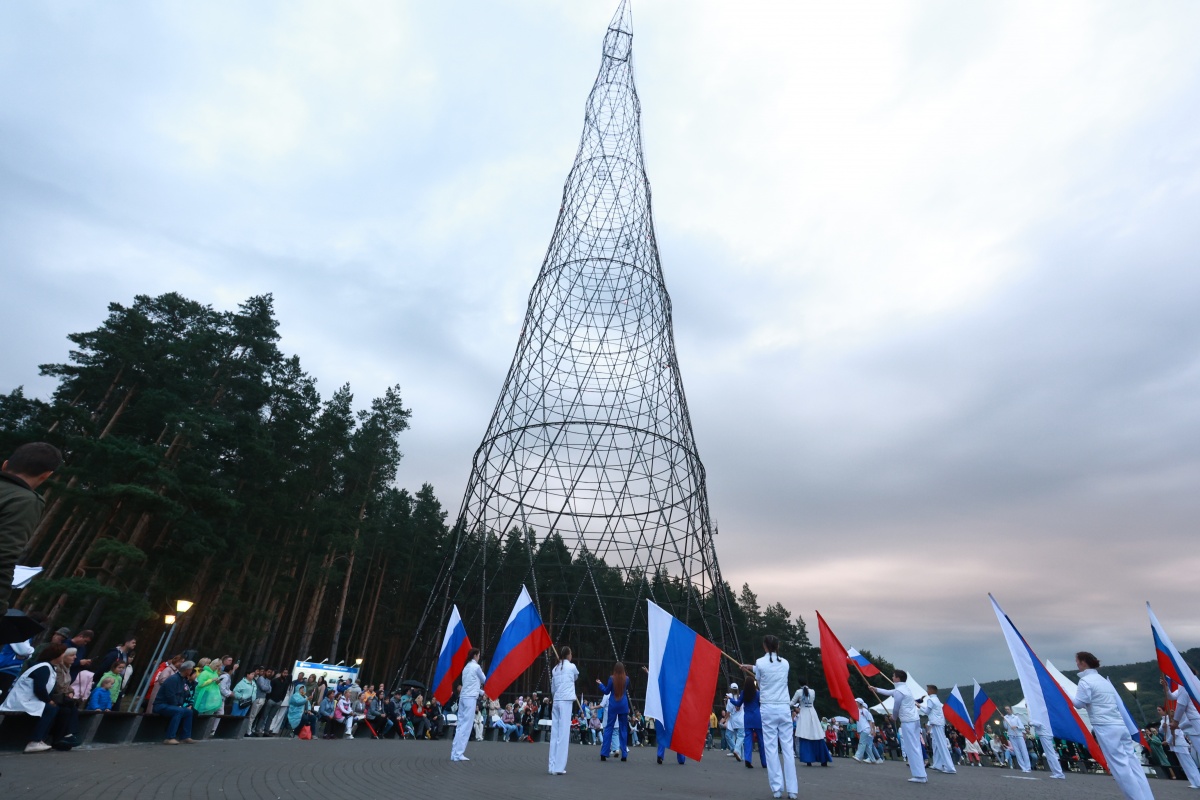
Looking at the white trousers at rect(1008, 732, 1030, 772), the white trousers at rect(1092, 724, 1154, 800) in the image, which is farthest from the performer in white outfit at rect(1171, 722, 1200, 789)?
the white trousers at rect(1008, 732, 1030, 772)

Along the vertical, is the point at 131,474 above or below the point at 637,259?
below

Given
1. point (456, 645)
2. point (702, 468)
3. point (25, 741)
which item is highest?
point (702, 468)

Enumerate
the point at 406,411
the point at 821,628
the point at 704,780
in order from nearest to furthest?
the point at 704,780 < the point at 821,628 < the point at 406,411

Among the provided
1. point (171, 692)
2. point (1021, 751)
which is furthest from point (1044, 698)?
point (171, 692)

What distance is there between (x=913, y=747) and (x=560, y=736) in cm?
697

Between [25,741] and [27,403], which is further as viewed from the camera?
[27,403]

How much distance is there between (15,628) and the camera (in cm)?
436

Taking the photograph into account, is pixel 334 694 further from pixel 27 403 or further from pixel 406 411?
pixel 406 411

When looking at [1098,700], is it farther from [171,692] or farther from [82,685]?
[82,685]

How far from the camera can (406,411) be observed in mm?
47344

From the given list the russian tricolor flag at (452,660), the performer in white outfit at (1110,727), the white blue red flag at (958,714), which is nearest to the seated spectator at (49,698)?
the russian tricolor flag at (452,660)

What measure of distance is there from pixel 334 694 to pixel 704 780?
41.4 feet

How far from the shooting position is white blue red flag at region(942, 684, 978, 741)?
1867cm

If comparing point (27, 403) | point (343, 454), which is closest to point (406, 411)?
point (343, 454)
